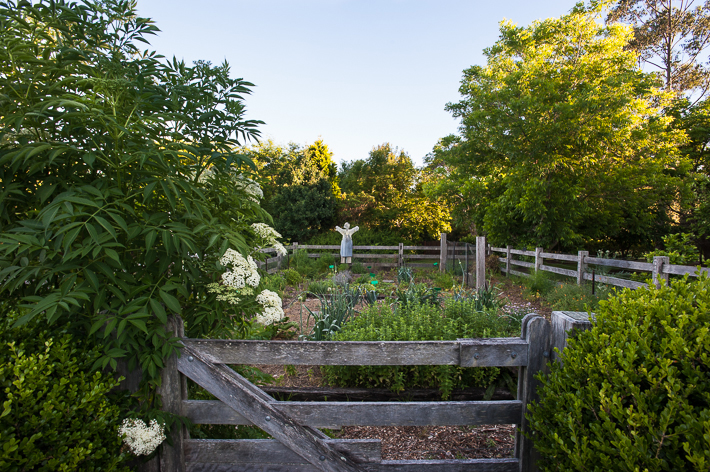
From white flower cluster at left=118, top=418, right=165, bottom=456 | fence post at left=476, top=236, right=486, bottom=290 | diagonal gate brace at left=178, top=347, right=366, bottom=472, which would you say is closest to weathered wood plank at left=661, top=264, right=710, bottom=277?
fence post at left=476, top=236, right=486, bottom=290

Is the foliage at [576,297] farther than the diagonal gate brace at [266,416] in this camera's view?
Yes

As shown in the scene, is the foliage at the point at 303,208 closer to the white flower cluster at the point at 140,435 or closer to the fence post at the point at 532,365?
the white flower cluster at the point at 140,435

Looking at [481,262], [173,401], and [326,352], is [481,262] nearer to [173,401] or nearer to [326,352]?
[326,352]

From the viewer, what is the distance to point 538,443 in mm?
1565

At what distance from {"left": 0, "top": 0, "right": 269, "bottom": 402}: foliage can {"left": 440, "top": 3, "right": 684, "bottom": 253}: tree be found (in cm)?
995

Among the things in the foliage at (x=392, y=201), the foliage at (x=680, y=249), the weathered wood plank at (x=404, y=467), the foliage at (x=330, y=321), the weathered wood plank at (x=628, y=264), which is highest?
the foliage at (x=392, y=201)

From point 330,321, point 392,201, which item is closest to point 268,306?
point 330,321

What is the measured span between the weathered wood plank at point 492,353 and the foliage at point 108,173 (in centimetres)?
127

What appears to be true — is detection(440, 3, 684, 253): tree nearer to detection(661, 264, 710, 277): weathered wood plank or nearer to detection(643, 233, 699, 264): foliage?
detection(643, 233, 699, 264): foliage

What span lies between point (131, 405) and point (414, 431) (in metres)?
2.07

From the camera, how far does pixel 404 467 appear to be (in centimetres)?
187

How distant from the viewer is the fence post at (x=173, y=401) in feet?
5.95

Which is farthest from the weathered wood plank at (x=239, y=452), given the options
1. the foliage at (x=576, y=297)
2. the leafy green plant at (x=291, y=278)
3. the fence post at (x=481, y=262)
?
the fence post at (x=481, y=262)

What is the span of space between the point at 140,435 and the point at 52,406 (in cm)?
39
